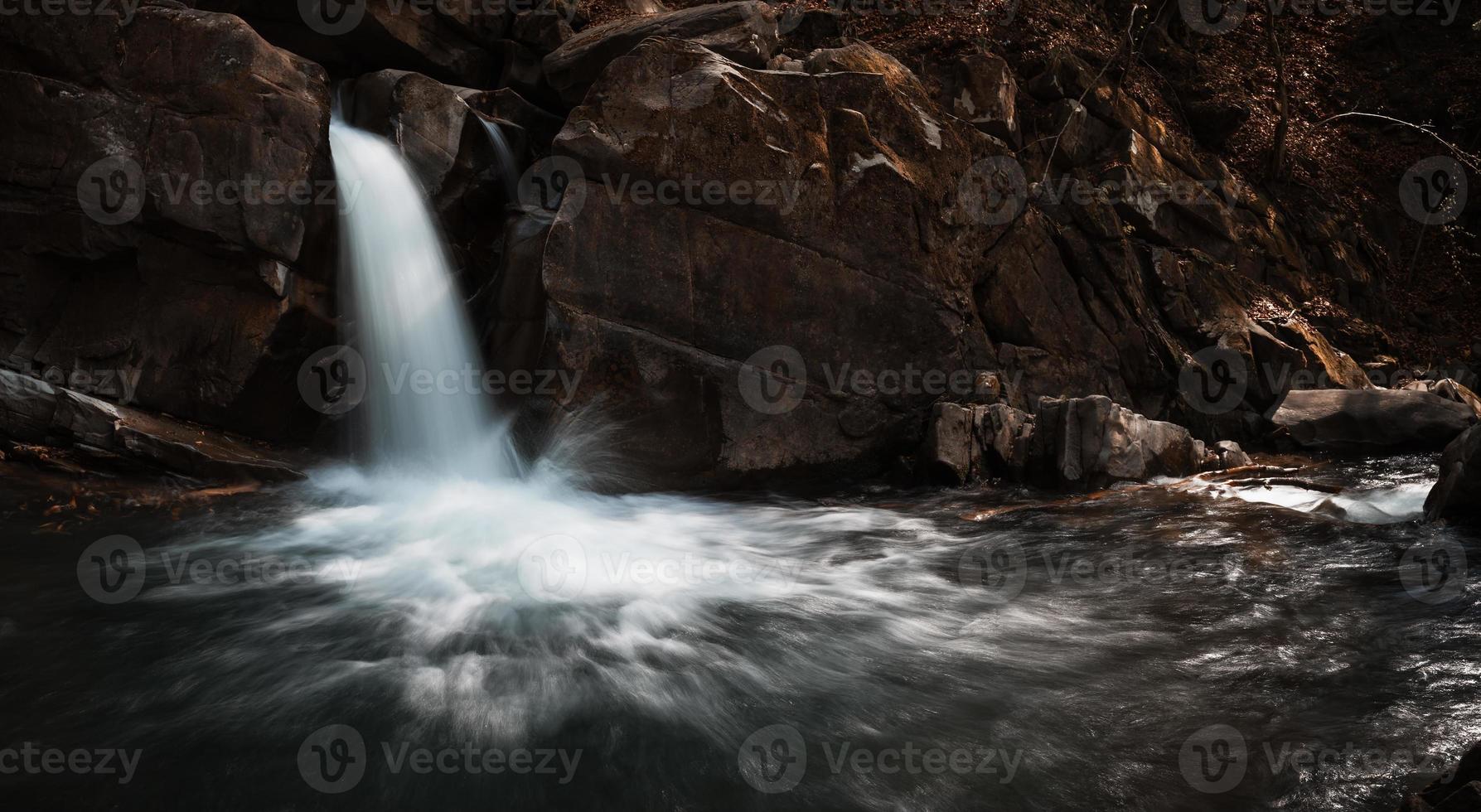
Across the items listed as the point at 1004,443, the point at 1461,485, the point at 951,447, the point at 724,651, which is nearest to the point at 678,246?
the point at 951,447

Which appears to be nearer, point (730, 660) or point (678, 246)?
point (730, 660)

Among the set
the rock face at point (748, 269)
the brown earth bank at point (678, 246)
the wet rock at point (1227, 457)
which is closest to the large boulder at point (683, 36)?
the brown earth bank at point (678, 246)

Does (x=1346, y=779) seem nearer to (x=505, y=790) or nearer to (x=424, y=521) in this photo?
(x=505, y=790)

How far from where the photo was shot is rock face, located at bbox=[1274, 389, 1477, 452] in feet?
36.4

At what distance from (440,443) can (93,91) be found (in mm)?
4727

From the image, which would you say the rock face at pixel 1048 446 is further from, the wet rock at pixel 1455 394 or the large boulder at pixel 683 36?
the wet rock at pixel 1455 394

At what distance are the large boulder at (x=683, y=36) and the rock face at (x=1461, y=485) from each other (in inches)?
330

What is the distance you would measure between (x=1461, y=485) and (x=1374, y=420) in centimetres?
472

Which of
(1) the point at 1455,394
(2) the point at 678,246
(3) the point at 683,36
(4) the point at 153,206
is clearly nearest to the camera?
(4) the point at 153,206

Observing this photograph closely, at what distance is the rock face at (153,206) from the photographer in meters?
8.02

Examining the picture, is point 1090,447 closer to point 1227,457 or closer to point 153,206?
point 1227,457

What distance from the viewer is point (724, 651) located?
5.28m

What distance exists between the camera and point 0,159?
7.87 meters

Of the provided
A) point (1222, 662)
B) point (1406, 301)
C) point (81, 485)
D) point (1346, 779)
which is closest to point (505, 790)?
point (1346, 779)
